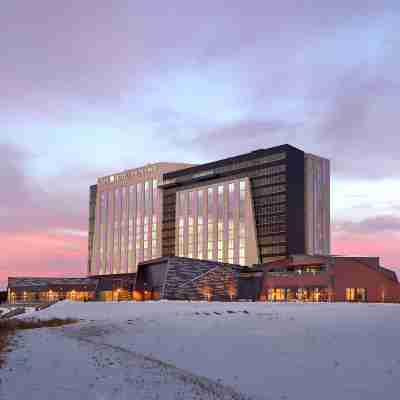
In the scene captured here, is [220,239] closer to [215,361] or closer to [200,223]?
[200,223]

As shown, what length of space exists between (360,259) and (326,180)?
7238cm

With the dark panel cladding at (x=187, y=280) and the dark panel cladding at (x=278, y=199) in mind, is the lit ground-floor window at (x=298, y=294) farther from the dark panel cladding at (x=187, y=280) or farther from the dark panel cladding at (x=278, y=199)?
the dark panel cladding at (x=278, y=199)

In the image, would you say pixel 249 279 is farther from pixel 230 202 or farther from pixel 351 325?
A: pixel 351 325

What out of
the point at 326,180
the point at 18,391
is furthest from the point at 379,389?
the point at 326,180

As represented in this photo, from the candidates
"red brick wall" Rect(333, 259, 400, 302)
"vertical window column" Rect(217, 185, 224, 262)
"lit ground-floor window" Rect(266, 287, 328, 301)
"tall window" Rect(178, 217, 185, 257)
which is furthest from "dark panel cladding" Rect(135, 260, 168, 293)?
"tall window" Rect(178, 217, 185, 257)

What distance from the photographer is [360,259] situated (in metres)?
114

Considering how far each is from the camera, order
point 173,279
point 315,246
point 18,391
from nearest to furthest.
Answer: point 18,391 → point 173,279 → point 315,246

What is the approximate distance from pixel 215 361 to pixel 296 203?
143719 millimetres

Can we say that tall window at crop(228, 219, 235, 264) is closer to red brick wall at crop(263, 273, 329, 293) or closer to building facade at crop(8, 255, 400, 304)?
building facade at crop(8, 255, 400, 304)

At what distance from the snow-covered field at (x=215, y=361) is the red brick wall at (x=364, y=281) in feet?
227

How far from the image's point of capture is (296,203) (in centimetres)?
16912

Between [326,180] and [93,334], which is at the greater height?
[326,180]

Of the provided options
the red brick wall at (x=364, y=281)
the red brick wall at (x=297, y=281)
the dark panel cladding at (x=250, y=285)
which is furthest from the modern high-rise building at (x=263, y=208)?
the red brick wall at (x=364, y=281)

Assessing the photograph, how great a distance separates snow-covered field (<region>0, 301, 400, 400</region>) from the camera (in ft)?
61.0
